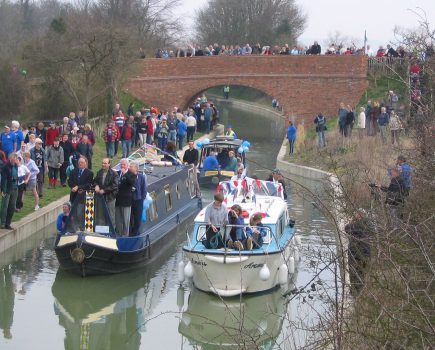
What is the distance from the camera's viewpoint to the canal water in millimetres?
15141

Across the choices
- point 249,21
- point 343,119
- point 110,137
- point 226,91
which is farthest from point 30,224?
point 249,21

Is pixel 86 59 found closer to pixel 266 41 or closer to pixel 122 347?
pixel 122 347

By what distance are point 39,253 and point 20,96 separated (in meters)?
20.8

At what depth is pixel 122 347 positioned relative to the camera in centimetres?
1513

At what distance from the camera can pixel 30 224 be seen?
2136 cm

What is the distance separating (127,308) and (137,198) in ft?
7.90

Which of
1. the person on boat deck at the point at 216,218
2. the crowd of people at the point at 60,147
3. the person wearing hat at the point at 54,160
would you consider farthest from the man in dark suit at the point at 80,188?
the person wearing hat at the point at 54,160

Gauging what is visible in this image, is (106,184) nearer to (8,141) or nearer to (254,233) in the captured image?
(254,233)

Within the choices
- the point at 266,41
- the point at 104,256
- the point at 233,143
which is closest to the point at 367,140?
the point at 233,143

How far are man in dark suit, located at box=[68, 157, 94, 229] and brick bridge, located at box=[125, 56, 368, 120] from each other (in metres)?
27.4

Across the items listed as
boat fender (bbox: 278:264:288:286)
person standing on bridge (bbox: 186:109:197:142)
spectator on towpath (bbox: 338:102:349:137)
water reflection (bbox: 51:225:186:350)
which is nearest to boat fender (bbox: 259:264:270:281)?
boat fender (bbox: 278:264:288:286)

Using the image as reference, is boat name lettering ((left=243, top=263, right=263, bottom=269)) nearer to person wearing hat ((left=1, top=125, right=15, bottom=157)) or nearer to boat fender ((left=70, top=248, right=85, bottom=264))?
boat fender ((left=70, top=248, right=85, bottom=264))

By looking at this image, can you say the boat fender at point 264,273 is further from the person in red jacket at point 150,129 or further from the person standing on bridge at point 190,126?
the person standing on bridge at point 190,126

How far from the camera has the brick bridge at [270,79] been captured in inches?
1849
